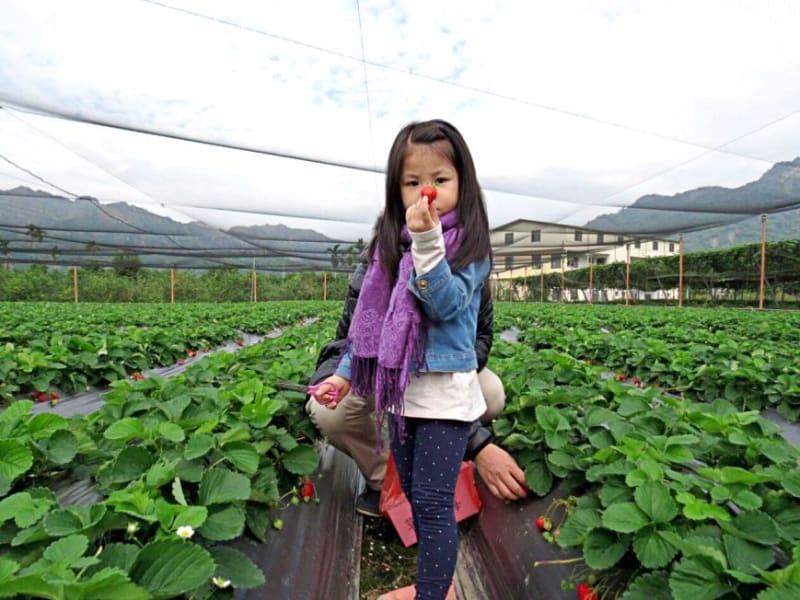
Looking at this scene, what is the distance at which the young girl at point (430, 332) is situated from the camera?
1.33m

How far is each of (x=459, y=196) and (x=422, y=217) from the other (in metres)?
0.31

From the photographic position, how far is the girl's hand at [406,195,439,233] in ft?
3.88

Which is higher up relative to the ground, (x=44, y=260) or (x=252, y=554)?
(x=44, y=260)

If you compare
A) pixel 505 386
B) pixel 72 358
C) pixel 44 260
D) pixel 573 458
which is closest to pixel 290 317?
pixel 72 358

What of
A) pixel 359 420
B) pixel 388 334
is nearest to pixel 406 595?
pixel 359 420

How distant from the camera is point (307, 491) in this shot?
1.82 m

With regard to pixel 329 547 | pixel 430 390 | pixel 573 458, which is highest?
pixel 430 390

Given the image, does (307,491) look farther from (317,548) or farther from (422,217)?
(422,217)

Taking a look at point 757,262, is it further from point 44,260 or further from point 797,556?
point 44,260

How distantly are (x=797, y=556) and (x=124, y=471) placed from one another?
4.56 feet

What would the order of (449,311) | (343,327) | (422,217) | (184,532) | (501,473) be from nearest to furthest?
1. (184,532)
2. (422,217)
3. (449,311)
4. (501,473)
5. (343,327)

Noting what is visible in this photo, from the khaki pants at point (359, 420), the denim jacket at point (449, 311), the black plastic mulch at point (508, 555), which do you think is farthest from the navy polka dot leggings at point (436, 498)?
the khaki pants at point (359, 420)

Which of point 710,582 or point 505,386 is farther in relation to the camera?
point 505,386

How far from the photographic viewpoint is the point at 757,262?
18.0 metres
